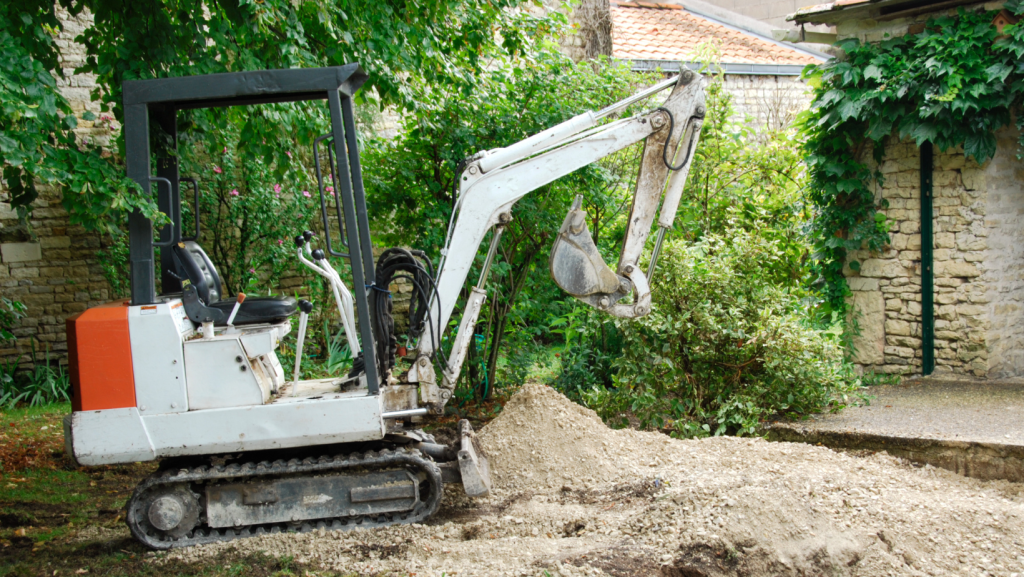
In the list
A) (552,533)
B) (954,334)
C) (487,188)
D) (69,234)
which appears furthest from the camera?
(69,234)

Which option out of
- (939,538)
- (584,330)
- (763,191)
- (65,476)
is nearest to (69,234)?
(65,476)

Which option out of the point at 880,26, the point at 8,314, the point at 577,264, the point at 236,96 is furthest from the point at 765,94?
the point at 8,314

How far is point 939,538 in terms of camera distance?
3.54 meters

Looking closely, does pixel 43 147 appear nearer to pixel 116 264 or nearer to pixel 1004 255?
pixel 116 264

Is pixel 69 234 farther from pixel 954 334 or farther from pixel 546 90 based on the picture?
pixel 954 334

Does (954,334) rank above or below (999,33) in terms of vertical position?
below

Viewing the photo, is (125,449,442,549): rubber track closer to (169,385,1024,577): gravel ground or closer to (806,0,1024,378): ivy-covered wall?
(169,385,1024,577): gravel ground

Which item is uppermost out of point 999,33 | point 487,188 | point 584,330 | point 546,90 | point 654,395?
point 999,33

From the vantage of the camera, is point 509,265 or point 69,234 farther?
point 69,234

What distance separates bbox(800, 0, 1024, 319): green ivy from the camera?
6152 millimetres

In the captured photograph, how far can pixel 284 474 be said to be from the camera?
152 inches

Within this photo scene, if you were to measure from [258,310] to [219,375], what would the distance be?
0.41 meters

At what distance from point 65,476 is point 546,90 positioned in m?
A: 4.89

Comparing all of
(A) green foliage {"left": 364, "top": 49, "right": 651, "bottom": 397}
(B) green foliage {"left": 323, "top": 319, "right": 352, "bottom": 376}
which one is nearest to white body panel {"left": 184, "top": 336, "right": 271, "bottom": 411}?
(A) green foliage {"left": 364, "top": 49, "right": 651, "bottom": 397}
